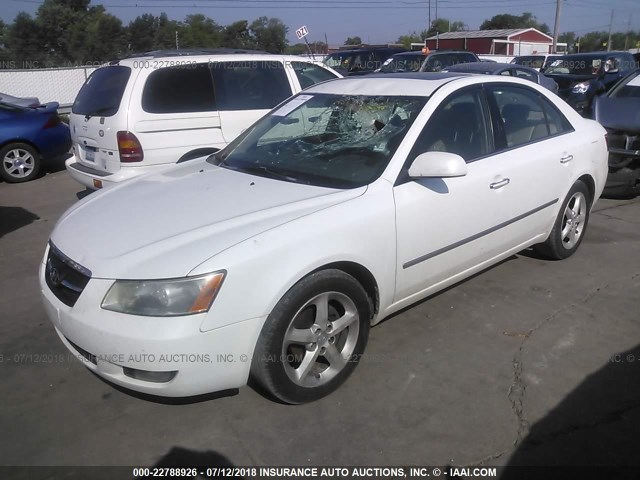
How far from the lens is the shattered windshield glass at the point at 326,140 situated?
11.1 feet

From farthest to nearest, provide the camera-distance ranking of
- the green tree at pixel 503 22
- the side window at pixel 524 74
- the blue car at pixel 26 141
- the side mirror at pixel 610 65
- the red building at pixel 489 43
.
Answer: the green tree at pixel 503 22
the red building at pixel 489 43
the side mirror at pixel 610 65
the side window at pixel 524 74
the blue car at pixel 26 141

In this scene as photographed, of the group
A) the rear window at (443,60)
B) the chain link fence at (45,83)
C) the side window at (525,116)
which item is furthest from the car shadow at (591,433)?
the chain link fence at (45,83)

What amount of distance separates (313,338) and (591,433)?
147cm

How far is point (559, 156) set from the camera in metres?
4.40

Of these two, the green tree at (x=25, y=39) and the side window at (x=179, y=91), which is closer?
the side window at (x=179, y=91)

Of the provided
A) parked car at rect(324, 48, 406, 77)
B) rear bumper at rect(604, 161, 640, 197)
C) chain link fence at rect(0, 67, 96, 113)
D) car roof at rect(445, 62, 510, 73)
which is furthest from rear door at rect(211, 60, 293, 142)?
chain link fence at rect(0, 67, 96, 113)

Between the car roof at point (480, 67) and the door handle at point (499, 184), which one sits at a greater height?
the door handle at point (499, 184)

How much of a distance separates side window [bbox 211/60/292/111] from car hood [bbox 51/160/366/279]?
2.88 metres

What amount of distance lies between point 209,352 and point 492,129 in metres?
2.57

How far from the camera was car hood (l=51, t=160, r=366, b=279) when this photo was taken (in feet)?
8.64

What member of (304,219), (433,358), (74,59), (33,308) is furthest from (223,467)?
(74,59)

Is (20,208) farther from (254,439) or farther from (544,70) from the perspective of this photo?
(544,70)

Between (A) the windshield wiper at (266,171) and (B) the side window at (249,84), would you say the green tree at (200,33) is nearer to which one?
(B) the side window at (249,84)

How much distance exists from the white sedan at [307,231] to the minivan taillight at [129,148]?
172cm
